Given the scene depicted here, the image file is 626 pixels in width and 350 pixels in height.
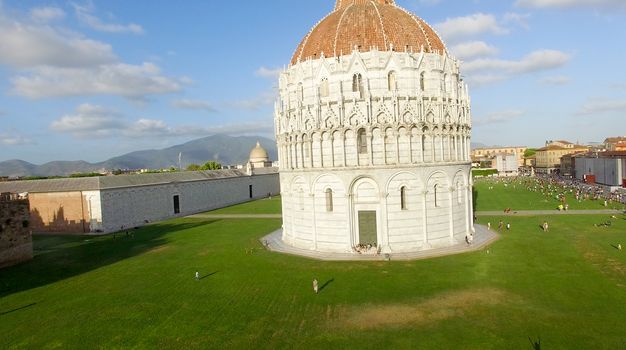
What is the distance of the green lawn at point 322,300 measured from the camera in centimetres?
2053

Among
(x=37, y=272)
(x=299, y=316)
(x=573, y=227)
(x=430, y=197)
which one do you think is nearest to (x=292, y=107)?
(x=430, y=197)

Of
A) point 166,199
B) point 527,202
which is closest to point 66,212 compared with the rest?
point 166,199

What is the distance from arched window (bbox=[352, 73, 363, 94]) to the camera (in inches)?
1494

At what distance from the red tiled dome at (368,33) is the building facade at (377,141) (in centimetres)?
13

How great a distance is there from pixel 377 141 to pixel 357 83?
5549mm

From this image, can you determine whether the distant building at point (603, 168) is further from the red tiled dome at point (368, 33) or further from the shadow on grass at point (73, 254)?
the shadow on grass at point (73, 254)

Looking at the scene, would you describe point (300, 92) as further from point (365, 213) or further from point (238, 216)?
point (238, 216)

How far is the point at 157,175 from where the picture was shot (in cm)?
7225

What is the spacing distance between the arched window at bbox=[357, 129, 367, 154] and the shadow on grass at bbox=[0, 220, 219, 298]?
24.0 m

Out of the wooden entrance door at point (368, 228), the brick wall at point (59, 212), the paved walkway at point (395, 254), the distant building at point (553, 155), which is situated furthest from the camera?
the distant building at point (553, 155)

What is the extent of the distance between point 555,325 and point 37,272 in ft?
123

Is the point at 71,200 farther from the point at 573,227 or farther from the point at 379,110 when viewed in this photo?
the point at 573,227

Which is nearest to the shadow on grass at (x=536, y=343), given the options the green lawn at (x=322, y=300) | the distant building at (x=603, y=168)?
the green lawn at (x=322, y=300)

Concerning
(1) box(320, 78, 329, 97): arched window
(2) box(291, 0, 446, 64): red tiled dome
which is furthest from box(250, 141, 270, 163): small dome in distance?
(1) box(320, 78, 329, 97): arched window
